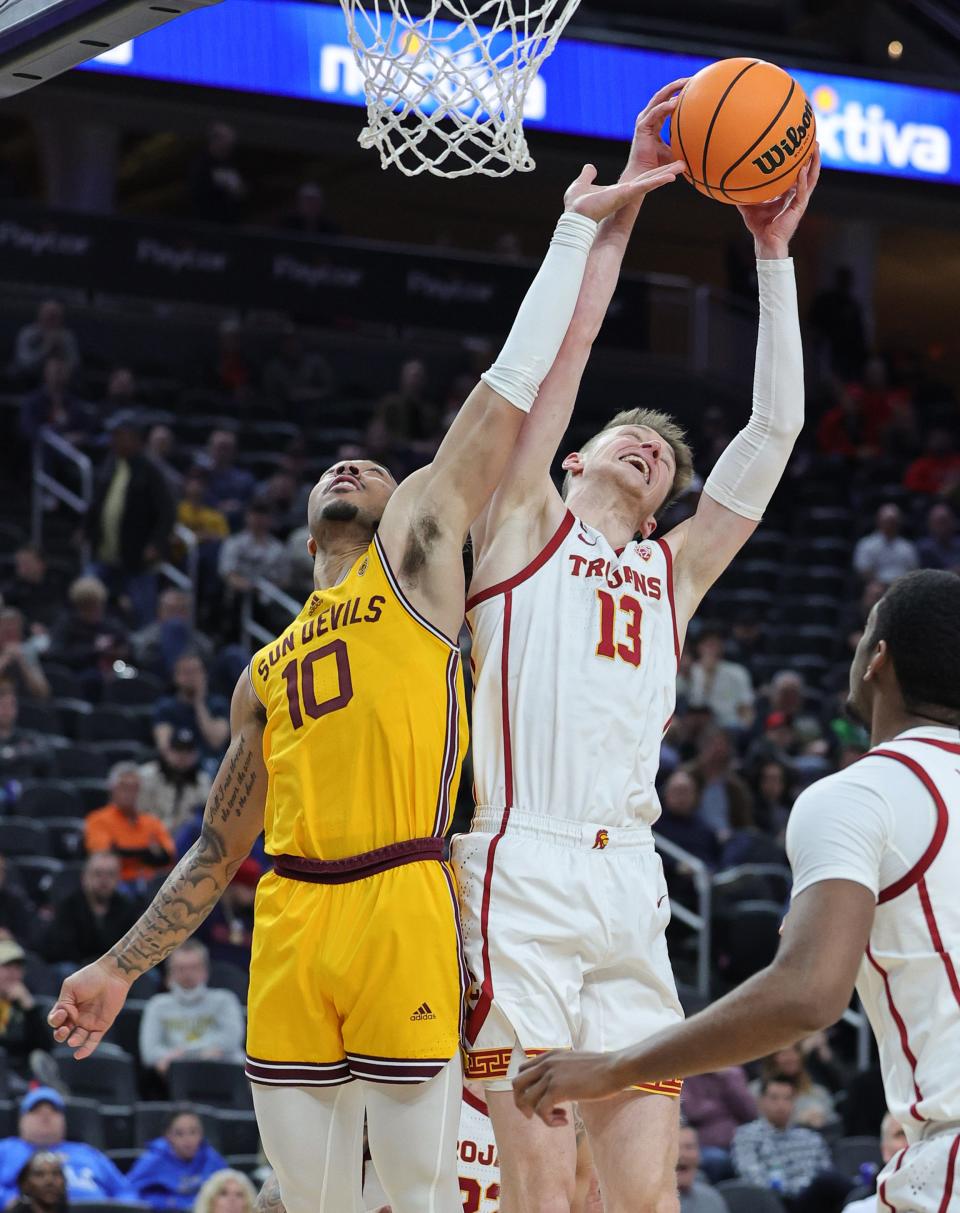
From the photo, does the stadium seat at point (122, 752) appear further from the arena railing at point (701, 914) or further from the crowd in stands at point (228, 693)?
the arena railing at point (701, 914)

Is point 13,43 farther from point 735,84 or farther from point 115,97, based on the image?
point 115,97

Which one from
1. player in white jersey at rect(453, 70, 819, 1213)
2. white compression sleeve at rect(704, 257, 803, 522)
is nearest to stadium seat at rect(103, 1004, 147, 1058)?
player in white jersey at rect(453, 70, 819, 1213)

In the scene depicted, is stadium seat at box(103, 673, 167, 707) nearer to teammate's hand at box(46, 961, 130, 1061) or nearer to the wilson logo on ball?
teammate's hand at box(46, 961, 130, 1061)

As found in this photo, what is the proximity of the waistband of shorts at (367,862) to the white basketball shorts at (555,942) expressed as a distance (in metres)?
0.13

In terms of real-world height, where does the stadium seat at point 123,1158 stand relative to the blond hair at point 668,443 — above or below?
below

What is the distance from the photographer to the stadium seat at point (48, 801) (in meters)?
11.7

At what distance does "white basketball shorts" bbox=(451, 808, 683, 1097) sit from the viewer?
4.31m

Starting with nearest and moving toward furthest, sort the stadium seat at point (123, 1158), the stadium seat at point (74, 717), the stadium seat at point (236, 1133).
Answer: the stadium seat at point (123, 1158) < the stadium seat at point (236, 1133) < the stadium seat at point (74, 717)

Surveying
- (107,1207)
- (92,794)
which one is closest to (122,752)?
(92,794)

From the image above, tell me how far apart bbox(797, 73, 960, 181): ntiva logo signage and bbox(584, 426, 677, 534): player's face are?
14.2 m

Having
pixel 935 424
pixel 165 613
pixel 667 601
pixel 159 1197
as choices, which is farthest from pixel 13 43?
pixel 935 424

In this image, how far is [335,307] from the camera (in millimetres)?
19203

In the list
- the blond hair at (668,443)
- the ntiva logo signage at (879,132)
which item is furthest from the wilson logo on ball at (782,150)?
the ntiva logo signage at (879,132)

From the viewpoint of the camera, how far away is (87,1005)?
16.1 feet
